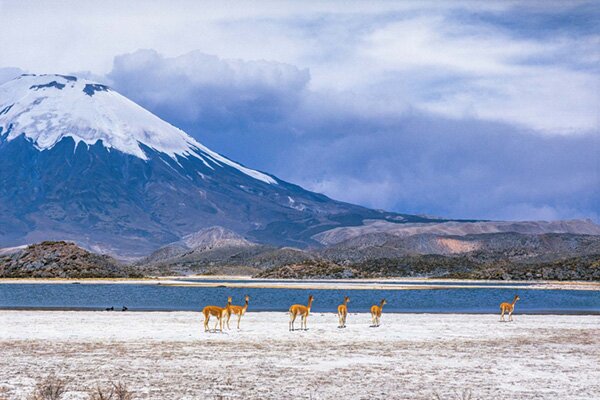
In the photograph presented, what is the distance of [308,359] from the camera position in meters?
25.9

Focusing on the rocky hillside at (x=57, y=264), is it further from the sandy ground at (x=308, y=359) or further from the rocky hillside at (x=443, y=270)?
the sandy ground at (x=308, y=359)

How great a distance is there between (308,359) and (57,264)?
10282 cm

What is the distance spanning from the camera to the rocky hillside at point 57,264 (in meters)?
119

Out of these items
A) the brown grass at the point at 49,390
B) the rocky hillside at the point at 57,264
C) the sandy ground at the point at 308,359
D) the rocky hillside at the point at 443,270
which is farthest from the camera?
the rocky hillside at the point at 443,270

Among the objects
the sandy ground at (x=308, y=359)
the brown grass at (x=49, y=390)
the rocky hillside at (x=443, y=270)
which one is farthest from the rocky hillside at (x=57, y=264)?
the brown grass at (x=49, y=390)

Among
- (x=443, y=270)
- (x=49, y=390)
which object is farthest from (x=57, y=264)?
(x=49, y=390)

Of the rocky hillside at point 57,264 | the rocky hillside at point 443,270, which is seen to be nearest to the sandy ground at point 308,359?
the rocky hillside at point 57,264

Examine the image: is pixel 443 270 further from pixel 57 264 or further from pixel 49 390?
pixel 49 390

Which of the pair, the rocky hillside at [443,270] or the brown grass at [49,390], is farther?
the rocky hillside at [443,270]

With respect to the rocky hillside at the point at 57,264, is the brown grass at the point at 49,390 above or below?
below

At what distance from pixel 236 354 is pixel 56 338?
8.16 m

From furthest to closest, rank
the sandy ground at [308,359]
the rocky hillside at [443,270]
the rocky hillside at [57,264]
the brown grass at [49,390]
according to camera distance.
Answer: the rocky hillside at [443,270], the rocky hillside at [57,264], the sandy ground at [308,359], the brown grass at [49,390]

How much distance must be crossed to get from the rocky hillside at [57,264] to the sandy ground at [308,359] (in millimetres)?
81684

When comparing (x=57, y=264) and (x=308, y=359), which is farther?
(x=57, y=264)
